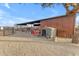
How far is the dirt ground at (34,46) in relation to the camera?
277cm

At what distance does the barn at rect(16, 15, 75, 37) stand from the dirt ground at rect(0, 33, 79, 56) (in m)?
0.07

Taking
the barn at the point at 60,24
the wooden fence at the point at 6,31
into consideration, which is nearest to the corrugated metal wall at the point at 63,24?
the barn at the point at 60,24

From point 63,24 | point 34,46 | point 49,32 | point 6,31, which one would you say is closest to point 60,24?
point 63,24

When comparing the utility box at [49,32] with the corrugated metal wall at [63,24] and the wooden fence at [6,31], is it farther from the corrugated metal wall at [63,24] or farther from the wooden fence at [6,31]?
the wooden fence at [6,31]

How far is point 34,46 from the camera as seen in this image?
2785 millimetres

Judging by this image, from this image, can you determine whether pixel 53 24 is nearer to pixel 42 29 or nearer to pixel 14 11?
pixel 42 29

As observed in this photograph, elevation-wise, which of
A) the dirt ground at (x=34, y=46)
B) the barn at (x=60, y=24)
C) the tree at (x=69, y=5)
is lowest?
the dirt ground at (x=34, y=46)

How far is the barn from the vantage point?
9.14ft

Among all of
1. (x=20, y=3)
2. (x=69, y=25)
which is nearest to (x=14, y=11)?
(x=20, y=3)

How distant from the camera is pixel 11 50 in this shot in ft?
9.11

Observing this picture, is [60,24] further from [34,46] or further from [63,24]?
[34,46]

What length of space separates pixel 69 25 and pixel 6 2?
0.65 metres

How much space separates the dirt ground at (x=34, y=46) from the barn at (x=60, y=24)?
70 mm

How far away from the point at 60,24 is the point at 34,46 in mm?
332
